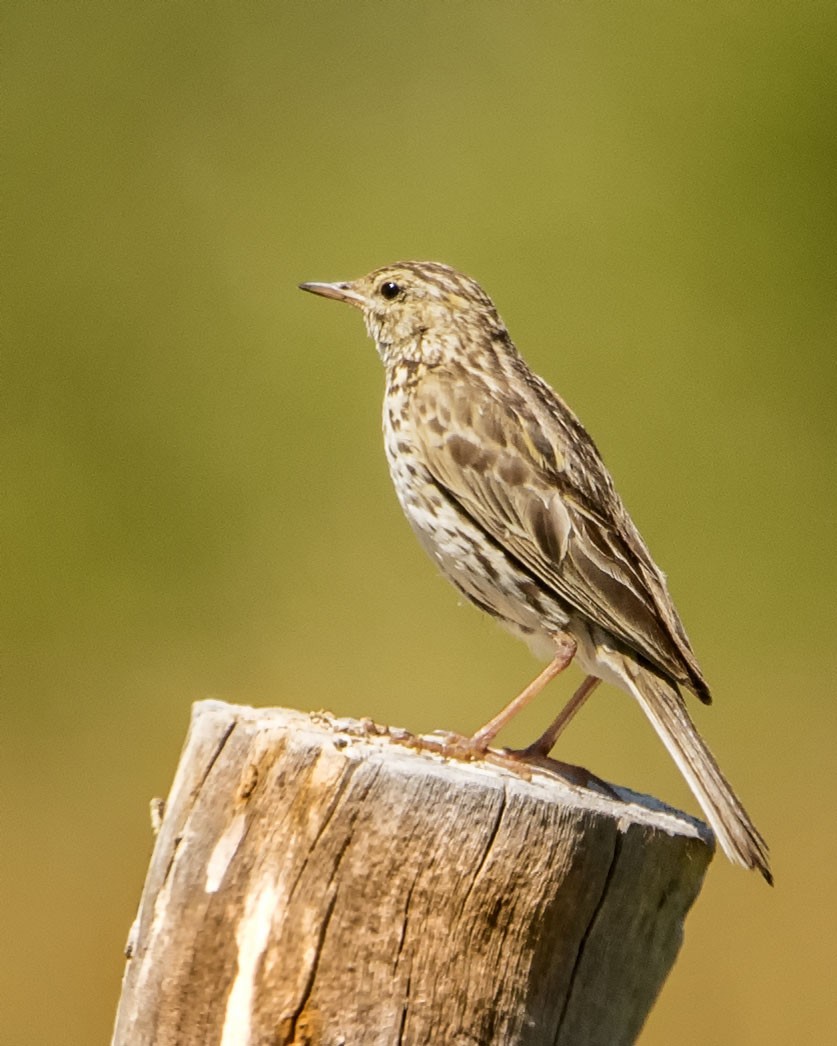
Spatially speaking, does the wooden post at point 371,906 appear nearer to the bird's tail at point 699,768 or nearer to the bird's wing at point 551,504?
the bird's tail at point 699,768

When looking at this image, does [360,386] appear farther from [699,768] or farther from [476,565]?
[699,768]

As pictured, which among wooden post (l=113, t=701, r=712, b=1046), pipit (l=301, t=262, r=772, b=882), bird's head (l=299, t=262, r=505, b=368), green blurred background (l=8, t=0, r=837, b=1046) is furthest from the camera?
green blurred background (l=8, t=0, r=837, b=1046)

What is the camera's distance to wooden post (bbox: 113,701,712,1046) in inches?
171

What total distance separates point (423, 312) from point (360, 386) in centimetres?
592

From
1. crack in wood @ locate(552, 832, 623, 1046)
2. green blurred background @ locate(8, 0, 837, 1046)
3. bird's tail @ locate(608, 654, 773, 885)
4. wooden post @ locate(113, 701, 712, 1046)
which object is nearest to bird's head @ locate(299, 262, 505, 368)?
bird's tail @ locate(608, 654, 773, 885)

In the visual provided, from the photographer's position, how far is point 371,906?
4348 millimetres

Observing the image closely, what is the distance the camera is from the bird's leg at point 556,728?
6422 mm

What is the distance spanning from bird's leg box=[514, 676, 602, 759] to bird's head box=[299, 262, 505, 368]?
138cm

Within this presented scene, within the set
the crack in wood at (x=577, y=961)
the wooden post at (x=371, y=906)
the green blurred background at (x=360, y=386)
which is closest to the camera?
the wooden post at (x=371, y=906)

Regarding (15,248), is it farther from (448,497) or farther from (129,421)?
(448,497)

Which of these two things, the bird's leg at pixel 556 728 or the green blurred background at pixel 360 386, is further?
the green blurred background at pixel 360 386

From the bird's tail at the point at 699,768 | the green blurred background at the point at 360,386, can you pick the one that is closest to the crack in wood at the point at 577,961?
the bird's tail at the point at 699,768

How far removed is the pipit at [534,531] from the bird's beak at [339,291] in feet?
1.88

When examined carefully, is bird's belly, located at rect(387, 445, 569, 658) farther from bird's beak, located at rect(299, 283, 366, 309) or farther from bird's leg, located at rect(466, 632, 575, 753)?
bird's beak, located at rect(299, 283, 366, 309)
